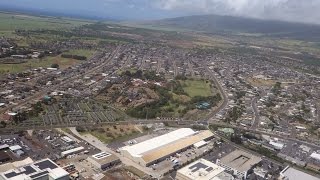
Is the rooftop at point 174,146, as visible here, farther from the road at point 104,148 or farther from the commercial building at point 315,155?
the commercial building at point 315,155

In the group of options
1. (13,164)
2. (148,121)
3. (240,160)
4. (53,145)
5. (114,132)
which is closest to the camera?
(13,164)

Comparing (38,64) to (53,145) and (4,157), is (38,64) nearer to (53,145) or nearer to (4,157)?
(53,145)

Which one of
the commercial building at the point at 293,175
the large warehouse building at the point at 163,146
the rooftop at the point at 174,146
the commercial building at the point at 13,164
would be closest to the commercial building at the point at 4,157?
the commercial building at the point at 13,164

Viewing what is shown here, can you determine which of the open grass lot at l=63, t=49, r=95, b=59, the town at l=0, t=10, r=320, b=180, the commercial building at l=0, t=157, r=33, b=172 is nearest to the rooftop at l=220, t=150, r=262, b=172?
the town at l=0, t=10, r=320, b=180

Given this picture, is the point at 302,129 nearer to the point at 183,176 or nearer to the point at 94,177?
the point at 183,176

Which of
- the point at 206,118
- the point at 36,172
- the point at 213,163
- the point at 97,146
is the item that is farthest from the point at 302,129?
the point at 36,172

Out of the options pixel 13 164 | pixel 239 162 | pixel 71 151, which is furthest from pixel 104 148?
pixel 239 162
